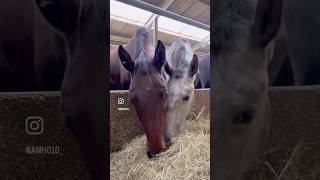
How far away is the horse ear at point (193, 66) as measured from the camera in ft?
4.61

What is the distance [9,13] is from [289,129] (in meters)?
1.01

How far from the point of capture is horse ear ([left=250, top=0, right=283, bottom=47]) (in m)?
1.06

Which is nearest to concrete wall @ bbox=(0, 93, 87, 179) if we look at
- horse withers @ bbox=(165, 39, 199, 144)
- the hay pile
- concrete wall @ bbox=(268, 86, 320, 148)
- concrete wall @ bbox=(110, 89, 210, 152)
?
the hay pile

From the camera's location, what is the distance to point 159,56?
4.65 feet

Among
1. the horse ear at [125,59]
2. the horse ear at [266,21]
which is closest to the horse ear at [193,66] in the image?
the horse ear at [125,59]

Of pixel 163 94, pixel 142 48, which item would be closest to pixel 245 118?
pixel 163 94

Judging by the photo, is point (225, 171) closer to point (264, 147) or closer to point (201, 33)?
point (264, 147)

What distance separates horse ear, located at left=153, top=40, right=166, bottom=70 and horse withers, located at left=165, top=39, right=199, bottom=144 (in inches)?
1.1

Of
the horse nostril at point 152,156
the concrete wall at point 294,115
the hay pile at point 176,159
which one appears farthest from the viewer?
the horse nostril at point 152,156

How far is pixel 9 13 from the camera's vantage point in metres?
1.19

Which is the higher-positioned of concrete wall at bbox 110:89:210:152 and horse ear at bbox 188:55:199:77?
horse ear at bbox 188:55:199:77

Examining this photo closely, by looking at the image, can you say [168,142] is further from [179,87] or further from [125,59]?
[125,59]

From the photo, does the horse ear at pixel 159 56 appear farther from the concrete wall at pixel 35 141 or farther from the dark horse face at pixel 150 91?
the concrete wall at pixel 35 141

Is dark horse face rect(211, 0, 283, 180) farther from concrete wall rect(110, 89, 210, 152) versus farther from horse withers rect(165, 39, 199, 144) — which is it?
concrete wall rect(110, 89, 210, 152)
